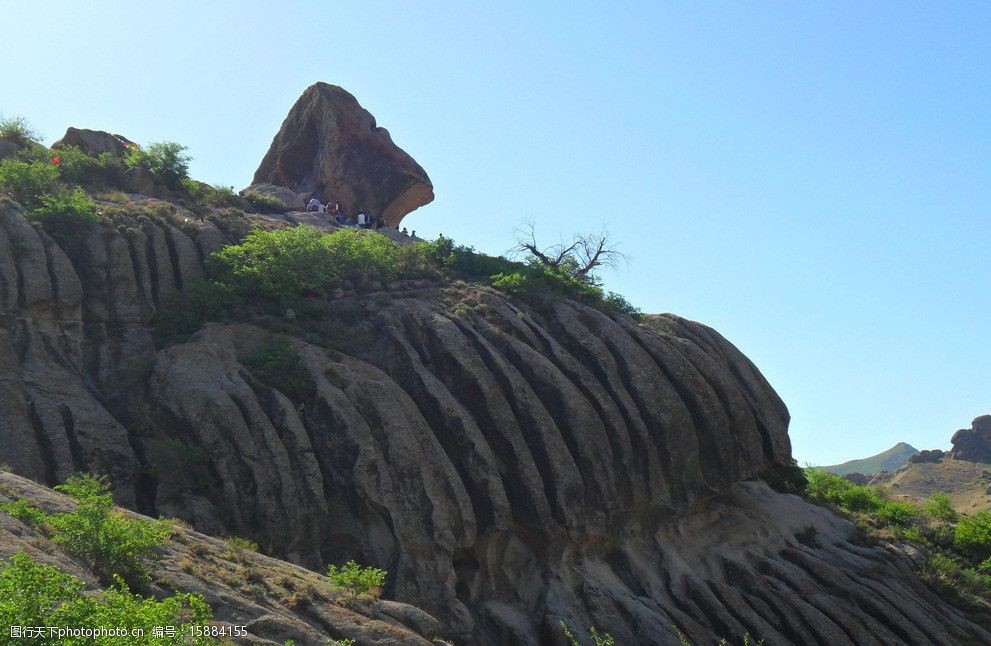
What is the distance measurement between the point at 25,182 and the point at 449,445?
16593 millimetres

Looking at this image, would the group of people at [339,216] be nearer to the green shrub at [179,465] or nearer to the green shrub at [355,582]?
the green shrub at [179,465]

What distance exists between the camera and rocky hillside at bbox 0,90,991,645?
23438 millimetres

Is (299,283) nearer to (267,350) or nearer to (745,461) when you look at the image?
(267,350)

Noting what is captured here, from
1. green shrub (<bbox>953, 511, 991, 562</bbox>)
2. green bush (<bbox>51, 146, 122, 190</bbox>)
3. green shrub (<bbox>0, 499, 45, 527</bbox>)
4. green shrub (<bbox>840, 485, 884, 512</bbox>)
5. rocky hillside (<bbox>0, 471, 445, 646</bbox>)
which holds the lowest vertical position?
rocky hillside (<bbox>0, 471, 445, 646</bbox>)

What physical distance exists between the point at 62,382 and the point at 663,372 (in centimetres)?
1885

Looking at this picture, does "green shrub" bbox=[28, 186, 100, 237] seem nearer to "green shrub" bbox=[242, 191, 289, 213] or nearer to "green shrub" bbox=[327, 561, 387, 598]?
"green shrub" bbox=[242, 191, 289, 213]

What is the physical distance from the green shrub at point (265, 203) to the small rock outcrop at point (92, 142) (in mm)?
5874

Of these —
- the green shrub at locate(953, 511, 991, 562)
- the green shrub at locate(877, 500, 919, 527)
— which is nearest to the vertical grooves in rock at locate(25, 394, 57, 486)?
the green shrub at locate(877, 500, 919, 527)

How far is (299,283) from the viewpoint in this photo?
3188cm

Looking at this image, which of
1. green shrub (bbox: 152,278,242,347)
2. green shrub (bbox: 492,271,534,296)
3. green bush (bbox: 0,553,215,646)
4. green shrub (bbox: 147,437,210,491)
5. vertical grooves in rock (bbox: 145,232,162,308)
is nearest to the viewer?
green bush (bbox: 0,553,215,646)

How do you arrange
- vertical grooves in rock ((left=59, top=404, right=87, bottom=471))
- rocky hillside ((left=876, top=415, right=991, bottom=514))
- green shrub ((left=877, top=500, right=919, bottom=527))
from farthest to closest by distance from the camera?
rocky hillside ((left=876, top=415, right=991, bottom=514)) → green shrub ((left=877, top=500, right=919, bottom=527)) → vertical grooves in rock ((left=59, top=404, right=87, bottom=471))

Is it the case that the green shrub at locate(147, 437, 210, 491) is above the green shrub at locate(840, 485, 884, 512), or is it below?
below

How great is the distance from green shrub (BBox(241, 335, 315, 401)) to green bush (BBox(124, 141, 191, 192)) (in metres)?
15.4

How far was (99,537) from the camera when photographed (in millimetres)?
13305
